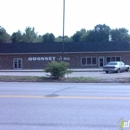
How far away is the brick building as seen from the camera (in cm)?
5147

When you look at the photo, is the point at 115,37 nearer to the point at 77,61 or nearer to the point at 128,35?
the point at 128,35

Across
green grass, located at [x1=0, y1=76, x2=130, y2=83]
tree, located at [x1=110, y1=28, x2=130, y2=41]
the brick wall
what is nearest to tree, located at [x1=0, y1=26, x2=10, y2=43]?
tree, located at [x1=110, y1=28, x2=130, y2=41]

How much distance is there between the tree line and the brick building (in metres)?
43.4

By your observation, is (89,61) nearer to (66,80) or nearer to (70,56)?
(70,56)

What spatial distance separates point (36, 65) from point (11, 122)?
44.3 m

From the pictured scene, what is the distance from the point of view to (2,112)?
9.53m

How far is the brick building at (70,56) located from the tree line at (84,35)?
43.4 m

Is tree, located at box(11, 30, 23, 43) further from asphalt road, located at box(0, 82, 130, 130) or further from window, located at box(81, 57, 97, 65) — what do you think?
asphalt road, located at box(0, 82, 130, 130)

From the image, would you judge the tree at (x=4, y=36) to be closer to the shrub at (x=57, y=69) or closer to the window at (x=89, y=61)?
the window at (x=89, y=61)

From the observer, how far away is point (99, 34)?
354 ft

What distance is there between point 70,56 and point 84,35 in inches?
2258

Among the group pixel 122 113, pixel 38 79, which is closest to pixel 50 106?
pixel 122 113

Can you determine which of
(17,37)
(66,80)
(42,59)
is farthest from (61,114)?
(17,37)

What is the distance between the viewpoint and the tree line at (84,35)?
3878 inches
